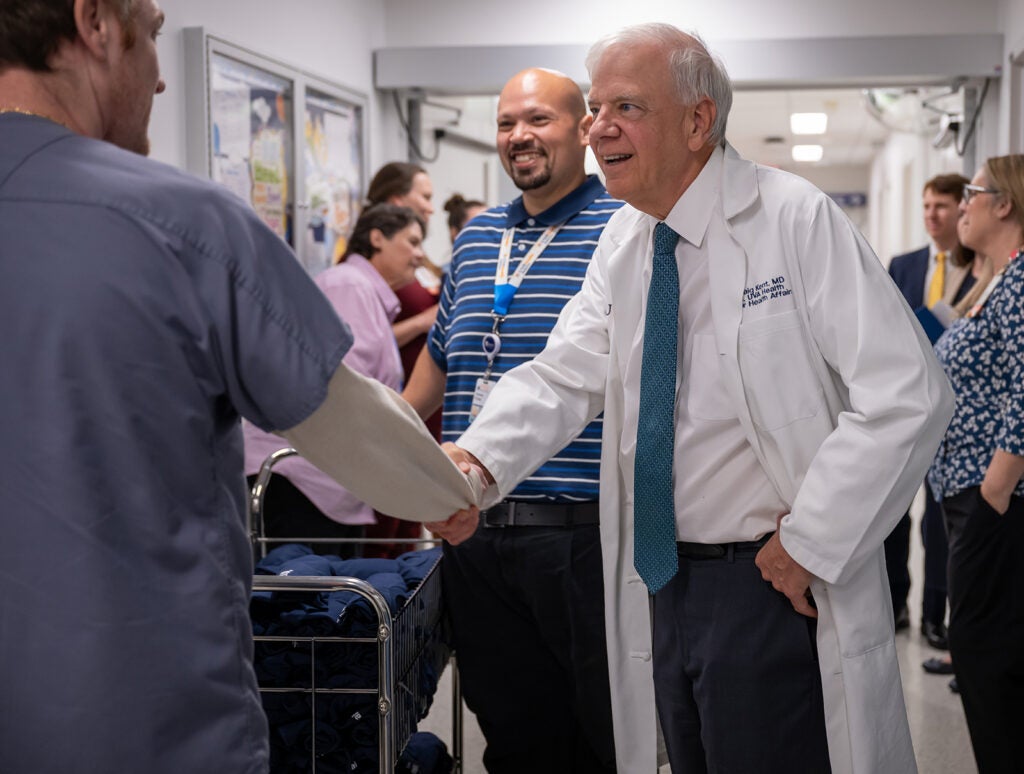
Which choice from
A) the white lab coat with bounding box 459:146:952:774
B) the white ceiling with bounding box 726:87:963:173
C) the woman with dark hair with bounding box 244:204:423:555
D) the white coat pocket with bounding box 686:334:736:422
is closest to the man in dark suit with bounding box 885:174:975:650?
the white ceiling with bounding box 726:87:963:173

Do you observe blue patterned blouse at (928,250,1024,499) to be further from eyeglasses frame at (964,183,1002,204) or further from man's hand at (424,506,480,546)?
man's hand at (424,506,480,546)

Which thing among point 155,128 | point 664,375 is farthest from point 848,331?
point 155,128

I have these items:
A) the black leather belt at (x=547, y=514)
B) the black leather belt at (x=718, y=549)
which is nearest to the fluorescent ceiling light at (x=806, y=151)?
the black leather belt at (x=547, y=514)

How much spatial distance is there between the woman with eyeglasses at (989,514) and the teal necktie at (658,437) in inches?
50.3

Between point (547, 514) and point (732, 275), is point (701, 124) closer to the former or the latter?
point (732, 275)

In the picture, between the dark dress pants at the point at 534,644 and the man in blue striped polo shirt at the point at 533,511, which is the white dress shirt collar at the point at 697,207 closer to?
the man in blue striped polo shirt at the point at 533,511

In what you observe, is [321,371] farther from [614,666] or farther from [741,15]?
[741,15]

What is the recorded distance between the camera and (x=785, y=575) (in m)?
1.80

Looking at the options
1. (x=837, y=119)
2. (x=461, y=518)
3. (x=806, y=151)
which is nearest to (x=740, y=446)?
(x=461, y=518)

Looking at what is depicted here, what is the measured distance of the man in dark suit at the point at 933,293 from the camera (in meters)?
4.52

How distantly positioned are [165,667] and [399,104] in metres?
5.16

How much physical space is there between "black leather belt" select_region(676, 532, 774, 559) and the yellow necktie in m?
3.49

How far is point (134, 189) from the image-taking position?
1126 millimetres

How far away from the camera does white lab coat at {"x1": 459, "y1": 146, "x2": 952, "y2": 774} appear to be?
1740 mm
